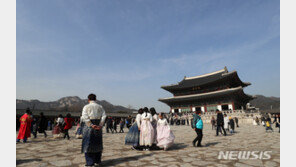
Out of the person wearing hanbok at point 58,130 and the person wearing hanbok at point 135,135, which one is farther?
the person wearing hanbok at point 58,130

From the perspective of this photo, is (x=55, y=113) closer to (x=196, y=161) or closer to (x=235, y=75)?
(x=196, y=161)

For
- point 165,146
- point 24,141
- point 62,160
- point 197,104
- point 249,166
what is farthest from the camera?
point 197,104

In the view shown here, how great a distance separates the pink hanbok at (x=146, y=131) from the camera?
5875 mm

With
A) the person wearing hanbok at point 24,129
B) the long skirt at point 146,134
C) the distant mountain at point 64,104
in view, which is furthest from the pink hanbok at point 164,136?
the distant mountain at point 64,104

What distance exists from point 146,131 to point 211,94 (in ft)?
91.6

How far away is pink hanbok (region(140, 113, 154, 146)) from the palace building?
2626 cm

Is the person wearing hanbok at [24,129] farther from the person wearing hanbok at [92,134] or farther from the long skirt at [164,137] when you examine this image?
the long skirt at [164,137]

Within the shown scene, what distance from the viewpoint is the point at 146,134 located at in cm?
593

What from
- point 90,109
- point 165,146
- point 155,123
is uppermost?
point 90,109

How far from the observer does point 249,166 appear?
12.4 ft

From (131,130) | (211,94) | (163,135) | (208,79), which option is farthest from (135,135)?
(208,79)

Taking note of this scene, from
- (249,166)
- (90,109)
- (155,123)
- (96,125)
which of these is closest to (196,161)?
(249,166)

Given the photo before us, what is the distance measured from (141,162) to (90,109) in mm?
1913

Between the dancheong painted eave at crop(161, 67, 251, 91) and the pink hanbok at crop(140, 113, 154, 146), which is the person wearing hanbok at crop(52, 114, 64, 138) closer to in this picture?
the pink hanbok at crop(140, 113, 154, 146)
